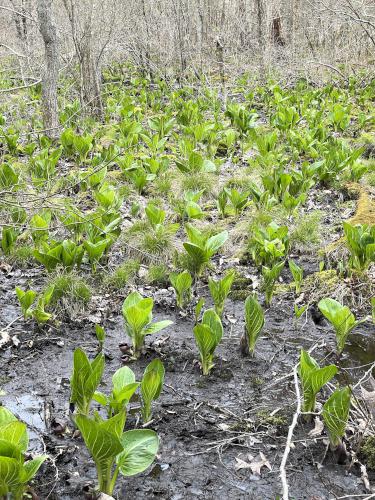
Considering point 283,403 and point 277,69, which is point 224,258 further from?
point 277,69

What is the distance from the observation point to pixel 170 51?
14.0 metres

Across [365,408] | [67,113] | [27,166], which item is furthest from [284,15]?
[365,408]

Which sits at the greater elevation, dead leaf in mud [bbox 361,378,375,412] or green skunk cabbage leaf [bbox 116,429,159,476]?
green skunk cabbage leaf [bbox 116,429,159,476]

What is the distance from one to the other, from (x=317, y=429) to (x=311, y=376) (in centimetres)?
34

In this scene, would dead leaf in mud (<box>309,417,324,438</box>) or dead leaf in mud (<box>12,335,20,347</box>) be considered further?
dead leaf in mud (<box>12,335,20,347</box>)

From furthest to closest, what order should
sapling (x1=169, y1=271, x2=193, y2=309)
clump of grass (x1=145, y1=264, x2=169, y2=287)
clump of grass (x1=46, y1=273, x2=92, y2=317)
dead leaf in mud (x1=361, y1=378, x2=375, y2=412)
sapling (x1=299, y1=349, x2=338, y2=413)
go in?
clump of grass (x1=145, y1=264, x2=169, y2=287) → clump of grass (x1=46, y1=273, x2=92, y2=317) → sapling (x1=169, y1=271, x2=193, y2=309) → dead leaf in mud (x1=361, y1=378, x2=375, y2=412) → sapling (x1=299, y1=349, x2=338, y2=413)

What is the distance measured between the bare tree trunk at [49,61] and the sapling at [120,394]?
559cm

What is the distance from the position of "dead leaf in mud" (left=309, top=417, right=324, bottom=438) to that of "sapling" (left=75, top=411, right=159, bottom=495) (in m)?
0.94

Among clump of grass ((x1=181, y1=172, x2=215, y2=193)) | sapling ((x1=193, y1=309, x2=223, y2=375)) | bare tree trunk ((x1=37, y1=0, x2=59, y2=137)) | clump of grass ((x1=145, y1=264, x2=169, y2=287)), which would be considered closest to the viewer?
sapling ((x1=193, y1=309, x2=223, y2=375))

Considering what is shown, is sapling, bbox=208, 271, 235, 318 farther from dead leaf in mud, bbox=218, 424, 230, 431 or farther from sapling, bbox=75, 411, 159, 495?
sapling, bbox=75, 411, 159, 495

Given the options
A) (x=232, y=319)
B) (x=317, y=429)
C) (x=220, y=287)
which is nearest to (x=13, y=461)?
(x=317, y=429)

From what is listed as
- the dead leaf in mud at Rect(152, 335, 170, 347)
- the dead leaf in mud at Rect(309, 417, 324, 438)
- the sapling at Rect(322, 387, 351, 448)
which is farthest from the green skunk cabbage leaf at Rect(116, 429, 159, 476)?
the dead leaf in mud at Rect(152, 335, 170, 347)

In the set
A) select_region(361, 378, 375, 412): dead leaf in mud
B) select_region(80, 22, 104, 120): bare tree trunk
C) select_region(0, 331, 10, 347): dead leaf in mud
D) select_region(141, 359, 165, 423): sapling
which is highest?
select_region(80, 22, 104, 120): bare tree trunk

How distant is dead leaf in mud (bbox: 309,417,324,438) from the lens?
2.84 m
